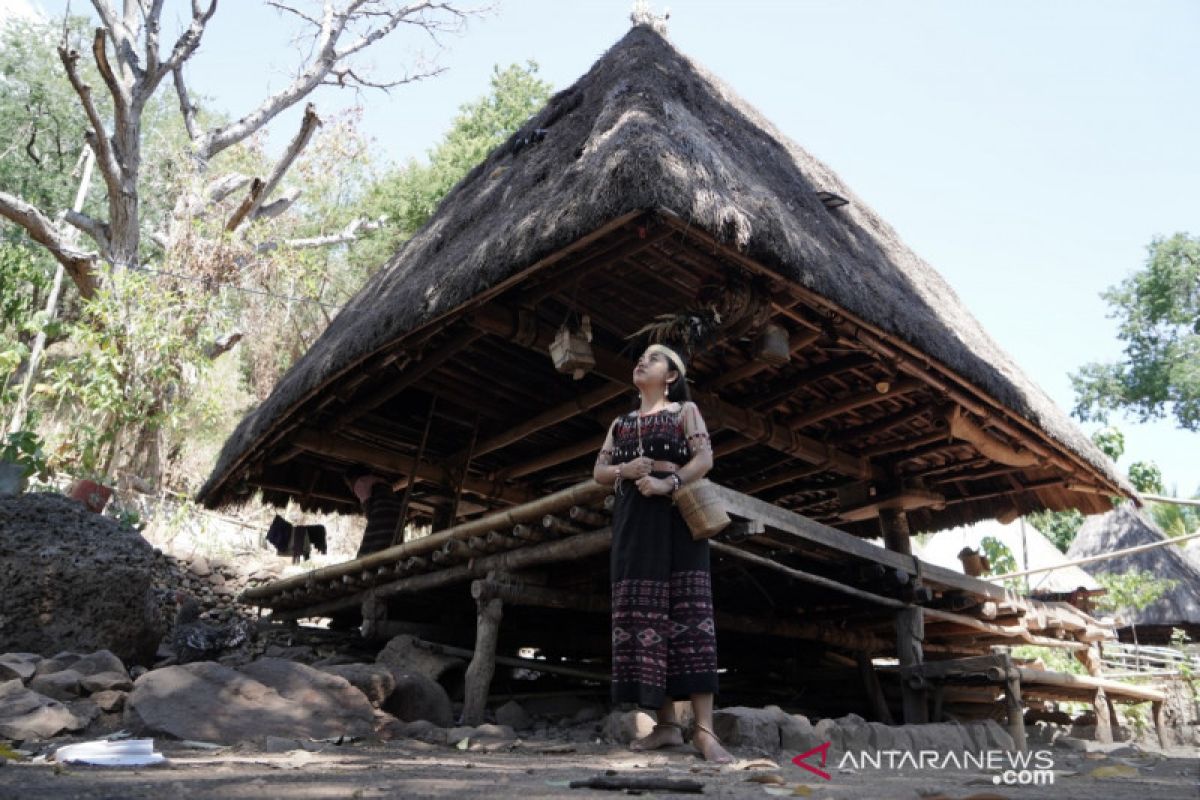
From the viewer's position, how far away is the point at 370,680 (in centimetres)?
420

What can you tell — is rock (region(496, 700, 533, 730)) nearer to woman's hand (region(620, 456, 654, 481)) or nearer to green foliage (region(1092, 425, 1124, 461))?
woman's hand (region(620, 456, 654, 481))

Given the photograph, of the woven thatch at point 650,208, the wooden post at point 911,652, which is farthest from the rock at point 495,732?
the wooden post at point 911,652

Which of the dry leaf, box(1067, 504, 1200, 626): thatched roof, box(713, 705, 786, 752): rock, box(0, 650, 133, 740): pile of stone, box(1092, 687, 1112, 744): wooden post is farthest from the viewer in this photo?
box(1067, 504, 1200, 626): thatched roof

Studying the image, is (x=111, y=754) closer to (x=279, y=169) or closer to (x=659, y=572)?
(x=659, y=572)

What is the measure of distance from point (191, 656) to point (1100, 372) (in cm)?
2577

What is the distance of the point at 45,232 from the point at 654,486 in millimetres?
10522

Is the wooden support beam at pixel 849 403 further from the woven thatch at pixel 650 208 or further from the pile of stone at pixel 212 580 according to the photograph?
the pile of stone at pixel 212 580

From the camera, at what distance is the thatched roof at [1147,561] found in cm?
1625

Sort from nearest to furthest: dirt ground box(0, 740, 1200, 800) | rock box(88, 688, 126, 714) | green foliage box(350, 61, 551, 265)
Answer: dirt ground box(0, 740, 1200, 800) → rock box(88, 688, 126, 714) → green foliage box(350, 61, 551, 265)

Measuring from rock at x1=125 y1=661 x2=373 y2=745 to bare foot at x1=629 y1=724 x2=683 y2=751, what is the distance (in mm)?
1204

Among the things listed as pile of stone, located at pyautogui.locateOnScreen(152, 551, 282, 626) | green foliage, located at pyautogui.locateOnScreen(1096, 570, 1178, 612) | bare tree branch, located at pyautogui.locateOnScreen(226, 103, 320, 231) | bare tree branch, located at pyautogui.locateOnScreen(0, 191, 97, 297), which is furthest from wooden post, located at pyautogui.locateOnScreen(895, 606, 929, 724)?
bare tree branch, located at pyautogui.locateOnScreen(0, 191, 97, 297)

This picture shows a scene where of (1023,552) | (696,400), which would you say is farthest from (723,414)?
(1023,552)

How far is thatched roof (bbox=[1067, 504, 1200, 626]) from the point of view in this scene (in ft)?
53.3

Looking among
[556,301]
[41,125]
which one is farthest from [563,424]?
[41,125]
